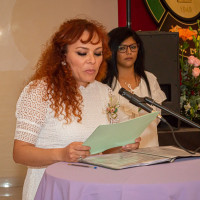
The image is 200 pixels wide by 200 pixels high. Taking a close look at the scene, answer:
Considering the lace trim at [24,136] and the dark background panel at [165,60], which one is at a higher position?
the dark background panel at [165,60]

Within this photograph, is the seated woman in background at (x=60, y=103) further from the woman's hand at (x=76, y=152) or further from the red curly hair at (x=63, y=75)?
the woman's hand at (x=76, y=152)

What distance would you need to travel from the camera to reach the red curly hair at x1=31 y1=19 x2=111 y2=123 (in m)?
2.00

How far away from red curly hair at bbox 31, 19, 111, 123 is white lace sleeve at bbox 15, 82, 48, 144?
0.04 meters

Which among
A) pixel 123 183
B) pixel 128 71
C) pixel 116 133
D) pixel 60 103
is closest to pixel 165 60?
pixel 128 71

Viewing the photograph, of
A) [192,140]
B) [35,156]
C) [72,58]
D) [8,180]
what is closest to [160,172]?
[35,156]

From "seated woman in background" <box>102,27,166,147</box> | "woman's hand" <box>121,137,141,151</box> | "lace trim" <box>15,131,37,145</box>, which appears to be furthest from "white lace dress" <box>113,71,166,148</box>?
"lace trim" <box>15,131,37,145</box>

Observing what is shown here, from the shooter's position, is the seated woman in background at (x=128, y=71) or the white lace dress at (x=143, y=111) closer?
the white lace dress at (x=143, y=111)

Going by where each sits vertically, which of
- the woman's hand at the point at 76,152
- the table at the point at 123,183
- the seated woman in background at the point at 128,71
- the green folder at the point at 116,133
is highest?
the seated woman in background at the point at 128,71

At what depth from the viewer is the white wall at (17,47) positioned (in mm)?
4652

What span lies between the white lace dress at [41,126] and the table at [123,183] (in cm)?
38

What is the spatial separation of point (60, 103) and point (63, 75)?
0.51ft

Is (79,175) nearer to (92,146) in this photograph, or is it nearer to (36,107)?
(92,146)

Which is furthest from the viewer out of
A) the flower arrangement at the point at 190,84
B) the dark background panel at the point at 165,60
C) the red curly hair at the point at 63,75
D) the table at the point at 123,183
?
the flower arrangement at the point at 190,84

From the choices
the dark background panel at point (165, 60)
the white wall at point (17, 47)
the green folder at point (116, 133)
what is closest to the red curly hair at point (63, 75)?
the green folder at point (116, 133)
